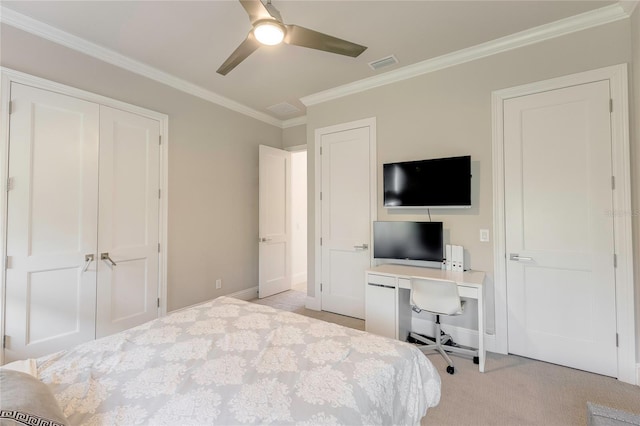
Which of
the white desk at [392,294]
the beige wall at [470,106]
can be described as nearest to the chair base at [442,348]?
the white desk at [392,294]

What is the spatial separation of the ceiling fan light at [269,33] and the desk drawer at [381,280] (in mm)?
2211

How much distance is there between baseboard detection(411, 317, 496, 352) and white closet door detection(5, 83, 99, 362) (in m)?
3.26

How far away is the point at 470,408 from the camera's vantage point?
6.22ft

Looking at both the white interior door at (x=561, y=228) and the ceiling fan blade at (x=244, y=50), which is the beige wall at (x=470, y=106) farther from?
the ceiling fan blade at (x=244, y=50)

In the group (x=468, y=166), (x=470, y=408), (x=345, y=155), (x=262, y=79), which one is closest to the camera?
(x=470, y=408)

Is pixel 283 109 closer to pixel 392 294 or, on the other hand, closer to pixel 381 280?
pixel 381 280

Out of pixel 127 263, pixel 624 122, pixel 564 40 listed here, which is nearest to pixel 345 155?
pixel 564 40

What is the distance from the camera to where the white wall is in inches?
211

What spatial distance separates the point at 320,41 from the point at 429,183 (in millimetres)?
1724

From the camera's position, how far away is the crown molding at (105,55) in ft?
7.48

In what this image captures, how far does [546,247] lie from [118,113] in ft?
14.1

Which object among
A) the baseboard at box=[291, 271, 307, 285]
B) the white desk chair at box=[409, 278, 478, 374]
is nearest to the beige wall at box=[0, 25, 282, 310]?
the baseboard at box=[291, 271, 307, 285]

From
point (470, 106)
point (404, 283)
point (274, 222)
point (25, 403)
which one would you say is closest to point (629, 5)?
point (470, 106)

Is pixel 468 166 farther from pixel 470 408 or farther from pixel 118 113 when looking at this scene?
pixel 118 113
